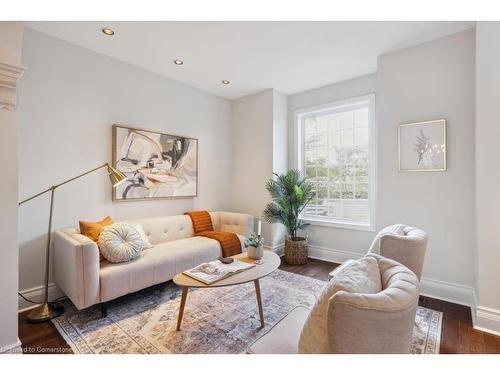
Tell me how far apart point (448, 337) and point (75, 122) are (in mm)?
4096

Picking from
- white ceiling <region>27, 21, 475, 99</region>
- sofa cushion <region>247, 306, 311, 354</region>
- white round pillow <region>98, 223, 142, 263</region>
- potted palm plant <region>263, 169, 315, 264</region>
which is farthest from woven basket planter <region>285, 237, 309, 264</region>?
white ceiling <region>27, 21, 475, 99</region>

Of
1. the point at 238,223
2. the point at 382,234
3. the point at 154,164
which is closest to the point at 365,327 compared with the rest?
the point at 382,234

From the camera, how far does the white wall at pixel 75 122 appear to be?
97.0 inches

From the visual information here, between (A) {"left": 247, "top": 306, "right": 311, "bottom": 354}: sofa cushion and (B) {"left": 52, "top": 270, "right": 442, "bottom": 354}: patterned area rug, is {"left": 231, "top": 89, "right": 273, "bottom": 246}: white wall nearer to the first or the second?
(B) {"left": 52, "top": 270, "right": 442, "bottom": 354}: patterned area rug

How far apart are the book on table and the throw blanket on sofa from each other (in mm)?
1015

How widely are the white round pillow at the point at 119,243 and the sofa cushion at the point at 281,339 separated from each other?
5.67ft

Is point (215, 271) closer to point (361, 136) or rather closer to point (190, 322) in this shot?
point (190, 322)

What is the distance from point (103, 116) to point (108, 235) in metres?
1.47

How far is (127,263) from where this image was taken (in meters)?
2.44

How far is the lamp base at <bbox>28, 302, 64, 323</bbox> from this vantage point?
218 cm

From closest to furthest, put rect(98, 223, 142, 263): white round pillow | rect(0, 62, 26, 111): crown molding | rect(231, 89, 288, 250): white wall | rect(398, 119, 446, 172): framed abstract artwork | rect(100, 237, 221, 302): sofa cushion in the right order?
rect(0, 62, 26, 111): crown molding → rect(100, 237, 221, 302): sofa cushion → rect(98, 223, 142, 263): white round pillow → rect(398, 119, 446, 172): framed abstract artwork → rect(231, 89, 288, 250): white wall

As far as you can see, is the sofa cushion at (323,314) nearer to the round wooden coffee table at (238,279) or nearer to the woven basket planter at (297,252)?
the round wooden coffee table at (238,279)
